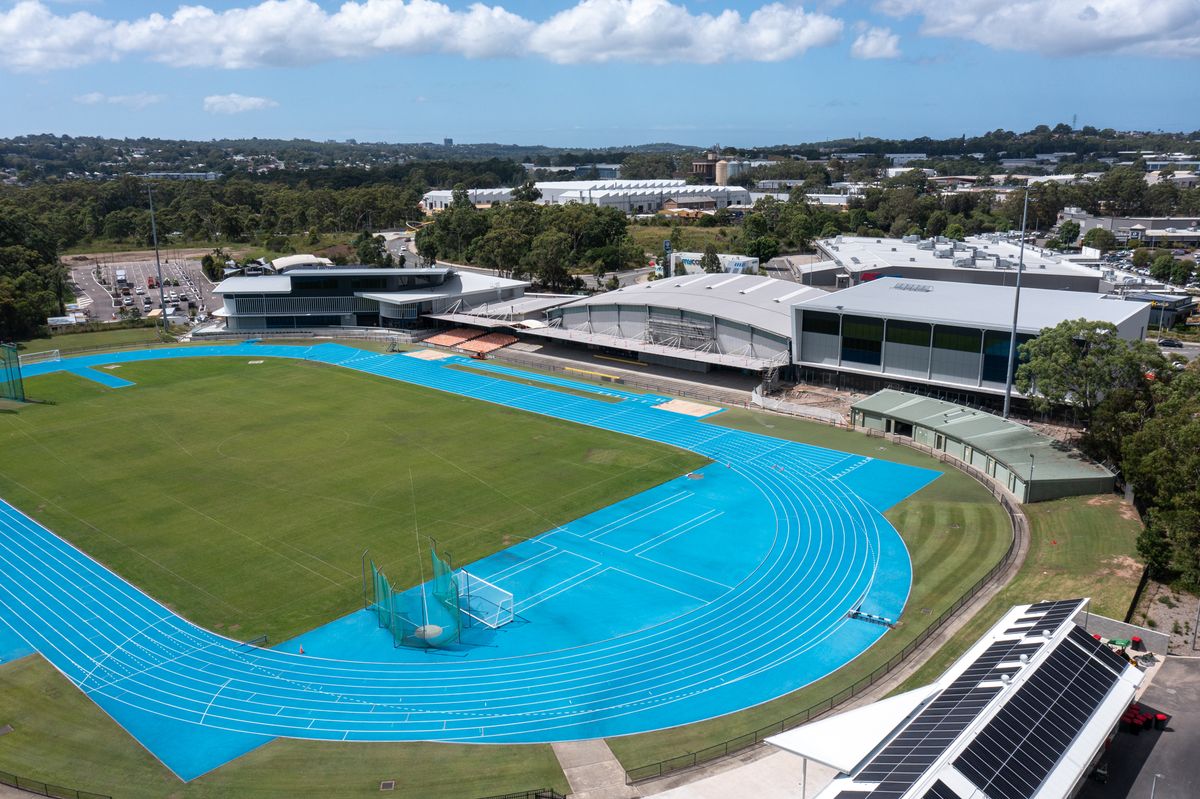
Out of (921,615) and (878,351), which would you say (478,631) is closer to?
(921,615)

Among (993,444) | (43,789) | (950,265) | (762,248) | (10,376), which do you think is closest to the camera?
(43,789)

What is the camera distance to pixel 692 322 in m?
66.1

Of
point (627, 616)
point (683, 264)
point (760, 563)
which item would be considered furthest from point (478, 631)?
point (683, 264)

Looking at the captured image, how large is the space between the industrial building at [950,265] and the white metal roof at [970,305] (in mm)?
18186

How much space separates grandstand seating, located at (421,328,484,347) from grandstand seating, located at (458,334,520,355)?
0.84 m

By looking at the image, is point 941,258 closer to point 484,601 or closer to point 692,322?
point 692,322

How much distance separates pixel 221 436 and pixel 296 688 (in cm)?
3021

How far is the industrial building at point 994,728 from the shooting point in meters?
17.6

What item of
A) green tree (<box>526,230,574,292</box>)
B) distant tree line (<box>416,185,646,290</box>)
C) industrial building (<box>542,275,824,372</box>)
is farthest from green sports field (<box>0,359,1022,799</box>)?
distant tree line (<box>416,185,646,290</box>)

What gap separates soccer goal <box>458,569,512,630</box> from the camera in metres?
30.9

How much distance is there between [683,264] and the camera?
11000 cm

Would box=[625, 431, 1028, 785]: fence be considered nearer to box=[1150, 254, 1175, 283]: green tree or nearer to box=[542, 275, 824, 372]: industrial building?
box=[542, 275, 824, 372]: industrial building

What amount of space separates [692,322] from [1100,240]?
91959mm

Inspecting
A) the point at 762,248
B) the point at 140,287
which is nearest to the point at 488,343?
the point at 762,248
